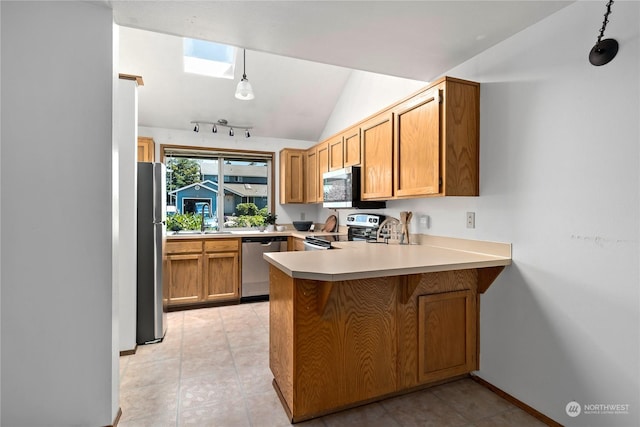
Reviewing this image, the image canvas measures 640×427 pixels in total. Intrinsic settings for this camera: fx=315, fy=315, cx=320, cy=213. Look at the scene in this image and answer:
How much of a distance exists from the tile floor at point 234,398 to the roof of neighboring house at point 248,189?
2509mm

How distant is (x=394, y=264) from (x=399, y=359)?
2.17 ft

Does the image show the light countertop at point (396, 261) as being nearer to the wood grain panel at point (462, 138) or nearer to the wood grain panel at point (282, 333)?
the wood grain panel at point (282, 333)

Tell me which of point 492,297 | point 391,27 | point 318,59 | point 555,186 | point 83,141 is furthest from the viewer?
point 318,59

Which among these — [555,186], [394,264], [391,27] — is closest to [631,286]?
[555,186]

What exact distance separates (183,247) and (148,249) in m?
0.98

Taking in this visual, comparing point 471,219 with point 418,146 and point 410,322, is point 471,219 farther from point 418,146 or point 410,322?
point 410,322

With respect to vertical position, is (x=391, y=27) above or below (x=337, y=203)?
above

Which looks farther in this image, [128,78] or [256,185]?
[256,185]

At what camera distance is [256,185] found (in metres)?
4.98

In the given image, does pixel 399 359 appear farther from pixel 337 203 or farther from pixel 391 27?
pixel 391 27

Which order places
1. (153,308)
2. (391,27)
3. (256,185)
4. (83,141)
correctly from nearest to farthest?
(83,141)
(391,27)
(153,308)
(256,185)

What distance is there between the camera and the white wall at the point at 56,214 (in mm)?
1546

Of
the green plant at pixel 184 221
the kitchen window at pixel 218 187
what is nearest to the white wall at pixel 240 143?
the kitchen window at pixel 218 187

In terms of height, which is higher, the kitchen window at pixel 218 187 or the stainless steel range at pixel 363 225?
the kitchen window at pixel 218 187
